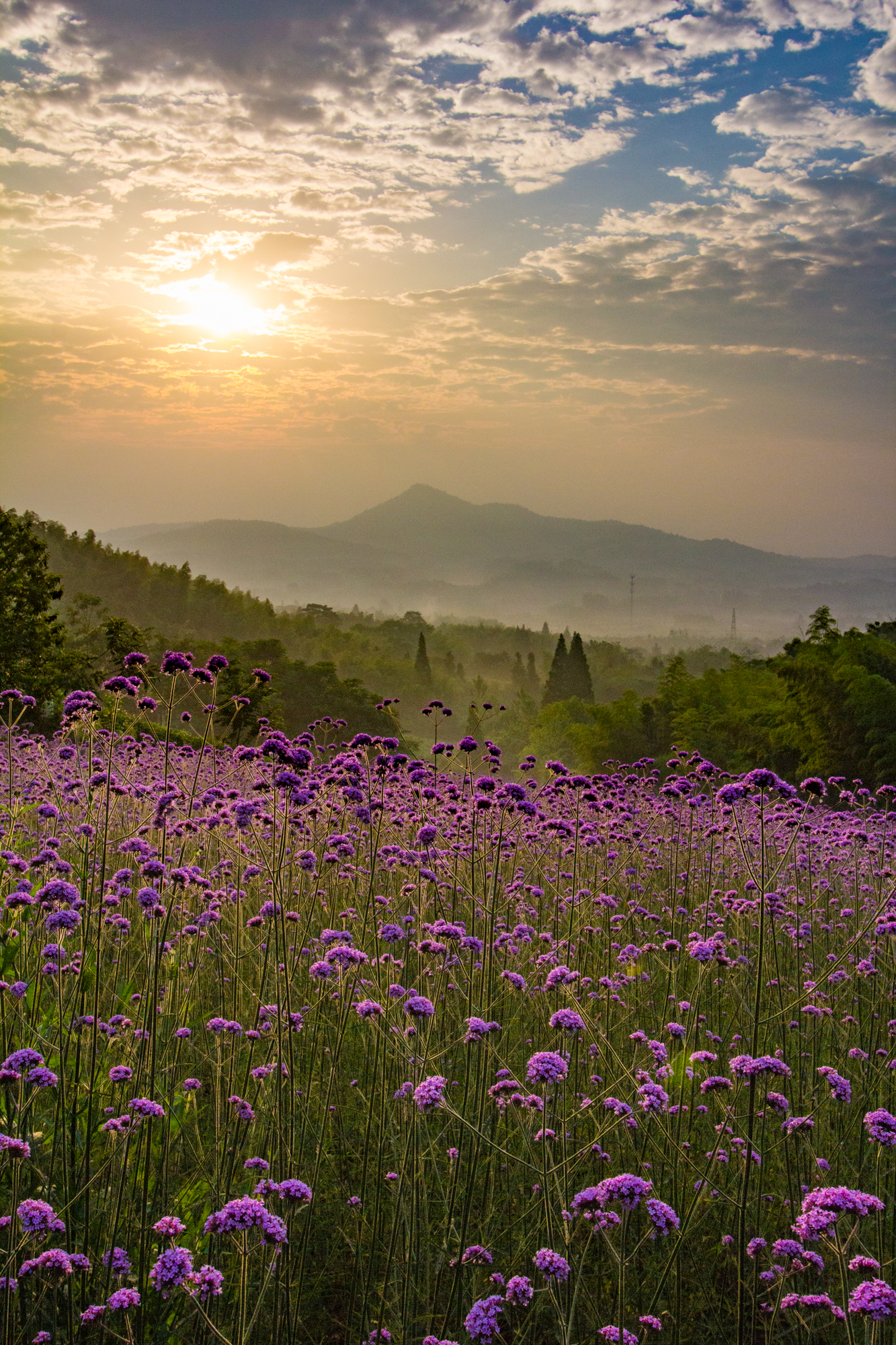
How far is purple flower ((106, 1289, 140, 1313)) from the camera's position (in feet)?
8.89


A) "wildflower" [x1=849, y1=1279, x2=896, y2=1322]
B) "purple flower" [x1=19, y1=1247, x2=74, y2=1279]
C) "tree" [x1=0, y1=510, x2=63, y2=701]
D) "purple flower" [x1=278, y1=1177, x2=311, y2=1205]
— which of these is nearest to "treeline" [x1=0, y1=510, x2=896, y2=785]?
"tree" [x1=0, y1=510, x2=63, y2=701]

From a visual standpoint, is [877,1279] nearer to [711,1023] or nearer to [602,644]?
[711,1023]

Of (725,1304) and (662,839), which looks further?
(662,839)

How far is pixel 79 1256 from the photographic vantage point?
3.07 m

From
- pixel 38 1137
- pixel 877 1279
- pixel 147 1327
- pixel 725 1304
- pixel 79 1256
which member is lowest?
pixel 725 1304

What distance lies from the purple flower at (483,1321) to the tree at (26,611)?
30.2 meters

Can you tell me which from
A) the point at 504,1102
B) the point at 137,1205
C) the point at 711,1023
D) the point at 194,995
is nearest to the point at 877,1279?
the point at 504,1102

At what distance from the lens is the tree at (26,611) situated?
29.7m

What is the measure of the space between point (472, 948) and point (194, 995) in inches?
110

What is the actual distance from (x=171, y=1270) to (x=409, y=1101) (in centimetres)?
118

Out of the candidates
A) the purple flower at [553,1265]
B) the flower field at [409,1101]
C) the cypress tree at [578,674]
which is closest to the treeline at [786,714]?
the flower field at [409,1101]

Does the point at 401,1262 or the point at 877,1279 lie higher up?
the point at 877,1279

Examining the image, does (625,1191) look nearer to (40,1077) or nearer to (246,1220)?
(246,1220)

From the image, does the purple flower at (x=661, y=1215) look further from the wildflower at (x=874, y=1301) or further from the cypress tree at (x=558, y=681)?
the cypress tree at (x=558, y=681)
